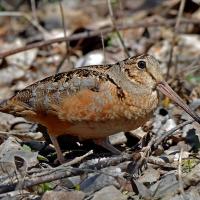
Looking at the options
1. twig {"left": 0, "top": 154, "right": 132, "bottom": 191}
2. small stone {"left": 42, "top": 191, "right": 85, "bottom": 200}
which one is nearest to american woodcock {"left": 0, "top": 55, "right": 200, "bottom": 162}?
twig {"left": 0, "top": 154, "right": 132, "bottom": 191}

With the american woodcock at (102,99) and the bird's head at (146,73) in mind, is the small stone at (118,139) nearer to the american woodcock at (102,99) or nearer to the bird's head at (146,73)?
the american woodcock at (102,99)

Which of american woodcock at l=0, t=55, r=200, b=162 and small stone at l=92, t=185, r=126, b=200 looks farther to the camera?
american woodcock at l=0, t=55, r=200, b=162

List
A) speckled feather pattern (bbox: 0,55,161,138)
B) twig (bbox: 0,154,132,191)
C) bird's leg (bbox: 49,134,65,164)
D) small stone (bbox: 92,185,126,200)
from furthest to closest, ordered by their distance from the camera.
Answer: bird's leg (bbox: 49,134,65,164) → speckled feather pattern (bbox: 0,55,161,138) → small stone (bbox: 92,185,126,200) → twig (bbox: 0,154,132,191)

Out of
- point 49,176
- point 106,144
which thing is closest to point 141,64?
point 106,144

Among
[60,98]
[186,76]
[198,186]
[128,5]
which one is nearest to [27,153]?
[60,98]

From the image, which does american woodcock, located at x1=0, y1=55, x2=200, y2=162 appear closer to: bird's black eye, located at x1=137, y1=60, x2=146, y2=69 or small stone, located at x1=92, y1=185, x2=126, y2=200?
bird's black eye, located at x1=137, y1=60, x2=146, y2=69

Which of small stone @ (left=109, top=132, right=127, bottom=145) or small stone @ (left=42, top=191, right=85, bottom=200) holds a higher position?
small stone @ (left=109, top=132, right=127, bottom=145)

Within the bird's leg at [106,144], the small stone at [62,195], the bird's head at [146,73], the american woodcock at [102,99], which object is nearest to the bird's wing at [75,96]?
A: the american woodcock at [102,99]

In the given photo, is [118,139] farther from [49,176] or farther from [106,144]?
[49,176]

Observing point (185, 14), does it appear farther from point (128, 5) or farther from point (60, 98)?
point (60, 98)
